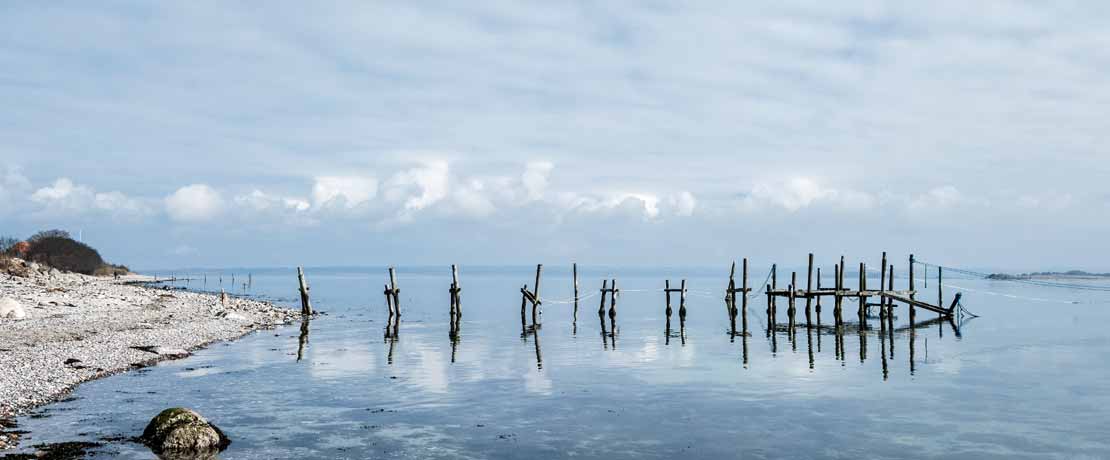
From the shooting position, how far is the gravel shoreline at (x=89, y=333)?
23344 millimetres

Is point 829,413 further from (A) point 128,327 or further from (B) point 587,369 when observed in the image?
(A) point 128,327

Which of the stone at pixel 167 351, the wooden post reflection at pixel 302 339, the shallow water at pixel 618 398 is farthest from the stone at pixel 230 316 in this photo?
the stone at pixel 167 351

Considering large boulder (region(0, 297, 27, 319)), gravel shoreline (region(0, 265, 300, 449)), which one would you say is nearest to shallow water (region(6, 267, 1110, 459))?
gravel shoreline (region(0, 265, 300, 449))

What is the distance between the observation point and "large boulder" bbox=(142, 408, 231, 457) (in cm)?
1698

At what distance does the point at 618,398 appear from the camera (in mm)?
25219

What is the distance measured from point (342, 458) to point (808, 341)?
32.8 m

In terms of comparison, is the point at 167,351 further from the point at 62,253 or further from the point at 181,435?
the point at 62,253

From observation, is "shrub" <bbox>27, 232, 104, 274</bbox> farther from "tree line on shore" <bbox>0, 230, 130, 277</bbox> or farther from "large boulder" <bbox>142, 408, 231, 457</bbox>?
"large boulder" <bbox>142, 408, 231, 457</bbox>

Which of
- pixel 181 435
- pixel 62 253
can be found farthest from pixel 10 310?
pixel 62 253

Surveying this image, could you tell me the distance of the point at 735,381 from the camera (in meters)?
28.9

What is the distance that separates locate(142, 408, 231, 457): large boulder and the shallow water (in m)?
0.42

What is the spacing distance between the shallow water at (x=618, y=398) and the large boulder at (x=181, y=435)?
417 millimetres

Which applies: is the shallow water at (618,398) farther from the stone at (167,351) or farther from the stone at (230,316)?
the stone at (230,316)

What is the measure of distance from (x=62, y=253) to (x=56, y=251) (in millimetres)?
751
